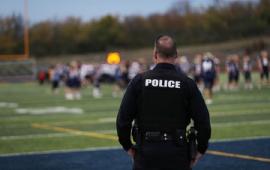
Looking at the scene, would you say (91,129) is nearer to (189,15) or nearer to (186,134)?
(186,134)

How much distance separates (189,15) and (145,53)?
43.5 ft

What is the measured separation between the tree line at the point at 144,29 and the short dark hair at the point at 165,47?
5919cm

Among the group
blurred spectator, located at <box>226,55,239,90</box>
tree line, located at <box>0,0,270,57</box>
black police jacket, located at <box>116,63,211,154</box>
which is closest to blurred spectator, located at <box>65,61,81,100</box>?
blurred spectator, located at <box>226,55,239,90</box>

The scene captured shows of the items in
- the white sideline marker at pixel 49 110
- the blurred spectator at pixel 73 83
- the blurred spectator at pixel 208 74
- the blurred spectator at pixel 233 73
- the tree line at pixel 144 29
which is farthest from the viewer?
the tree line at pixel 144 29

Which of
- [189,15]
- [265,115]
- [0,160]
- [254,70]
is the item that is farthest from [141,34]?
[0,160]

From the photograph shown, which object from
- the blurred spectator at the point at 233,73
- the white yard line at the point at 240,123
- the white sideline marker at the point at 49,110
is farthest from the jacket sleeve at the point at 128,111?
the blurred spectator at the point at 233,73

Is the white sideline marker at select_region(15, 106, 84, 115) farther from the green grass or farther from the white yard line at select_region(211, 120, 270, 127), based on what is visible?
the white yard line at select_region(211, 120, 270, 127)

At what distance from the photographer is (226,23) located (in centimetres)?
6744

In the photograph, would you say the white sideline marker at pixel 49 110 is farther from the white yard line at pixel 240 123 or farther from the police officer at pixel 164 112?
the police officer at pixel 164 112

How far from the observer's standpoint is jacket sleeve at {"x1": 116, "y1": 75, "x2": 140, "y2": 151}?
502 centimetres

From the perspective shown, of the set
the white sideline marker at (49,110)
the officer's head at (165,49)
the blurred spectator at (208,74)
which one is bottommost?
the white sideline marker at (49,110)

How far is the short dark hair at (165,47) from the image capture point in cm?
496

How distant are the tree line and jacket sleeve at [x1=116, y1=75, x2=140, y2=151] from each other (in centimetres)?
5924

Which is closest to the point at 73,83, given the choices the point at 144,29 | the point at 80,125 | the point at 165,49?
the point at 80,125
